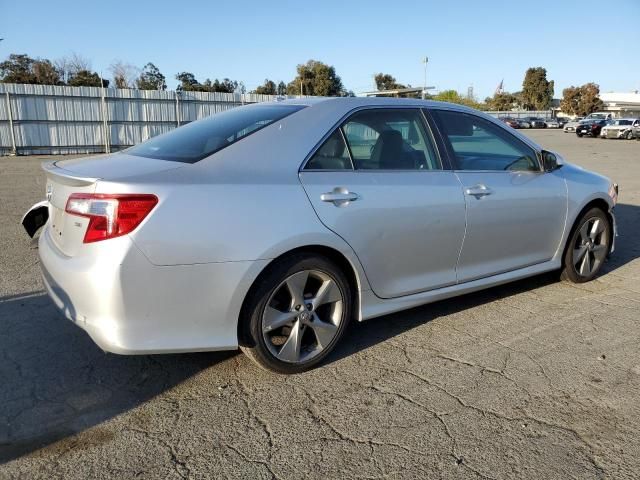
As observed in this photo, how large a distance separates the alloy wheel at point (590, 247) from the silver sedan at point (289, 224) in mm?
573

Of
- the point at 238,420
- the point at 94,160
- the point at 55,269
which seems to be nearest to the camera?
the point at 238,420

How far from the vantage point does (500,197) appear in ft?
13.3

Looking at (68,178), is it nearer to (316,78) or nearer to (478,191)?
(478,191)

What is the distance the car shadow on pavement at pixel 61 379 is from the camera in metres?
2.71

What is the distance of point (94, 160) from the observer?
11.1 ft

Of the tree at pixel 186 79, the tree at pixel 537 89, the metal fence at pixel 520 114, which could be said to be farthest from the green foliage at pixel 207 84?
the tree at pixel 537 89

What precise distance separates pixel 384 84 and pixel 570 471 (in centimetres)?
7435

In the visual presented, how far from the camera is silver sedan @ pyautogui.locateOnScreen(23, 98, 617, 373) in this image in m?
2.71

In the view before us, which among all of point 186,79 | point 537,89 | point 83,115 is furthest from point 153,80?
point 537,89

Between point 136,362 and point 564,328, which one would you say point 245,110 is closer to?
point 136,362

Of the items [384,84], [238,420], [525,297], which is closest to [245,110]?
[238,420]

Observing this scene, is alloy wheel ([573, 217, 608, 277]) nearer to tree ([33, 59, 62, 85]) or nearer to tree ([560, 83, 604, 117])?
tree ([33, 59, 62, 85])

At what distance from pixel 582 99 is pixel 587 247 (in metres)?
103

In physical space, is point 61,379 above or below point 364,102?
below
